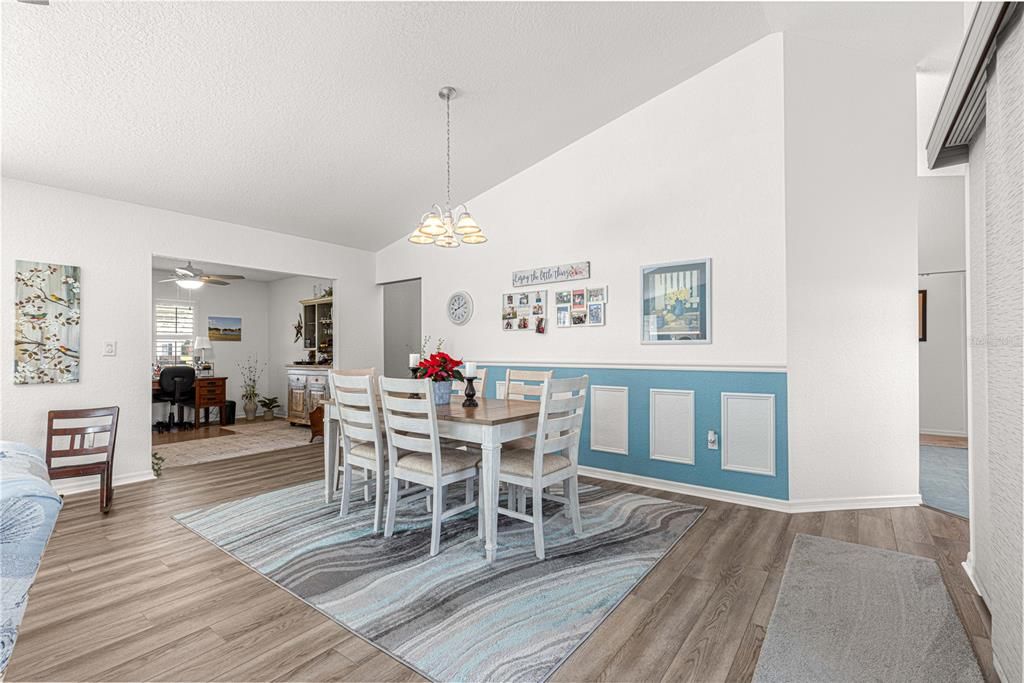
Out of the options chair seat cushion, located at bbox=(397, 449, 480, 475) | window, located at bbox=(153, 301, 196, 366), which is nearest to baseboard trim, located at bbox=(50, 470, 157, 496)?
chair seat cushion, located at bbox=(397, 449, 480, 475)

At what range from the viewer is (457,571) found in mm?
2330

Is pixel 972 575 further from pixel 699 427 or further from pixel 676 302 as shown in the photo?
pixel 676 302

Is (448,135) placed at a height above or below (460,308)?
above

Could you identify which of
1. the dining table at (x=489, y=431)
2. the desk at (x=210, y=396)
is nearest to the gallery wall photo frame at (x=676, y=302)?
the dining table at (x=489, y=431)

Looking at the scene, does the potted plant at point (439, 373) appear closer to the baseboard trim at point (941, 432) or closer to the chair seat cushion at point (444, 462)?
the chair seat cushion at point (444, 462)

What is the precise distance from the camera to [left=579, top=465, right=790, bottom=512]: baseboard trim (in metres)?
3.30

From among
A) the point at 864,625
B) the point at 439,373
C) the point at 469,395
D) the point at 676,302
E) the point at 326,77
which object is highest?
the point at 326,77

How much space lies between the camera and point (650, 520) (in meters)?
3.04

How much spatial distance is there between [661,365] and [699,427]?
1.81 feet

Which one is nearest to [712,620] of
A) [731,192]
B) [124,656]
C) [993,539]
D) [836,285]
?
[993,539]

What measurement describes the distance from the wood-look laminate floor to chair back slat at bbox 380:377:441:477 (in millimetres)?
865

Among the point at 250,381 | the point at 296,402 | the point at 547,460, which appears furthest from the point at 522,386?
the point at 250,381

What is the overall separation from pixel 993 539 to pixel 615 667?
143 cm

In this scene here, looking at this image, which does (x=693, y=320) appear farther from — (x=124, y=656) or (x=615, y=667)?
(x=124, y=656)
